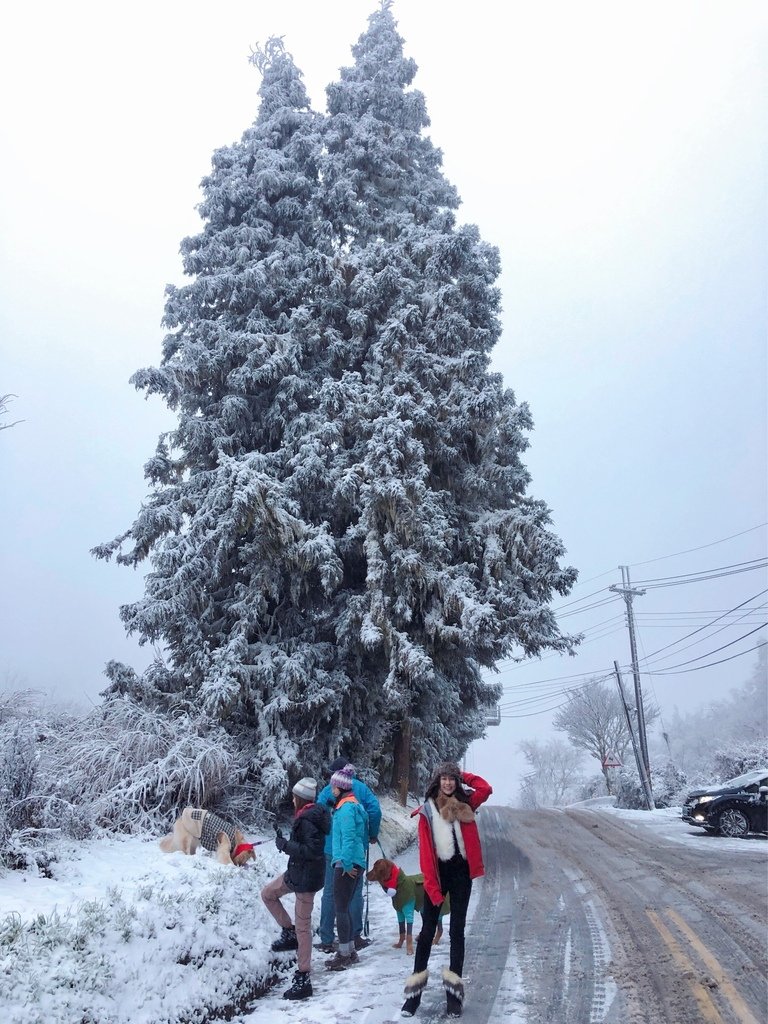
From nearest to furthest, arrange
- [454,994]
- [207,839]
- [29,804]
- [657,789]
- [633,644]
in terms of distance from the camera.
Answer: [454,994] < [29,804] < [207,839] < [657,789] < [633,644]

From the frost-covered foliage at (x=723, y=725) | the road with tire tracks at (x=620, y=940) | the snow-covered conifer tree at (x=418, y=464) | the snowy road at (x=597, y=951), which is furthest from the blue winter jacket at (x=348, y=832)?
the frost-covered foliage at (x=723, y=725)

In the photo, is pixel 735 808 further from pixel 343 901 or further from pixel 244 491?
pixel 244 491

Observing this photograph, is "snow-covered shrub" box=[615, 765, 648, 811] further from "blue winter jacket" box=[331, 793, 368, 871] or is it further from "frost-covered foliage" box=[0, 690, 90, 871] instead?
"frost-covered foliage" box=[0, 690, 90, 871]

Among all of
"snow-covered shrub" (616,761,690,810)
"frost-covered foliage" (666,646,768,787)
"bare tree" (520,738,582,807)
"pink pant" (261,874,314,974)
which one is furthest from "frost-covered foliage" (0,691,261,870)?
"bare tree" (520,738,582,807)

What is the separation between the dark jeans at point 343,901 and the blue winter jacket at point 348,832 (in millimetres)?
175

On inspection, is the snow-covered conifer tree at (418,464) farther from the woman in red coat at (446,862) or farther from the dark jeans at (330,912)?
the woman in red coat at (446,862)

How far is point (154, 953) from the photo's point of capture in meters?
5.13

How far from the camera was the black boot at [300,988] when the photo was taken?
5.51 meters

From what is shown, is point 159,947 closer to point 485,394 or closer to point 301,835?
point 301,835

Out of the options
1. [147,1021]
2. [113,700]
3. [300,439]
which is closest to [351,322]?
[300,439]

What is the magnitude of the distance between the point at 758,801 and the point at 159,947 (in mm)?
12633

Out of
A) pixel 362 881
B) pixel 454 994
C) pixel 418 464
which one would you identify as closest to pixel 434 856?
pixel 454 994

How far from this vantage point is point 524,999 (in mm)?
5195

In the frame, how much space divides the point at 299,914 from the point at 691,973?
331 cm
